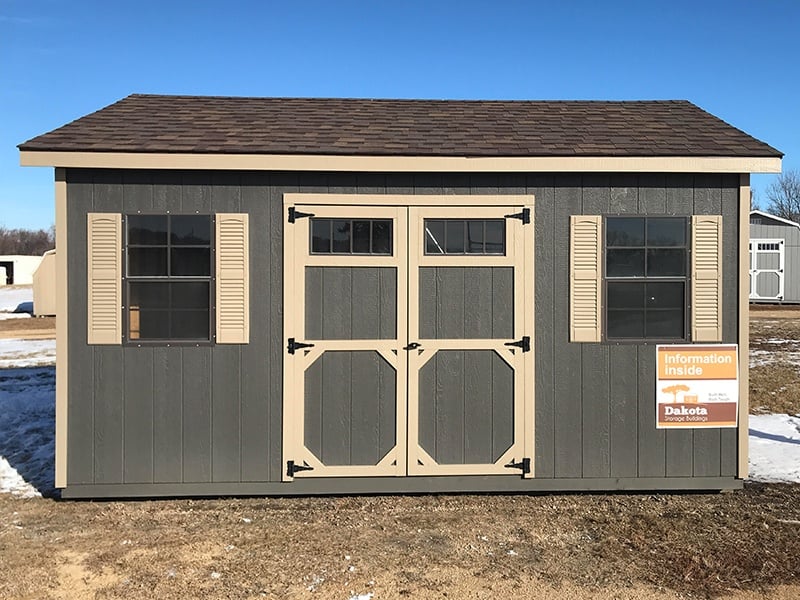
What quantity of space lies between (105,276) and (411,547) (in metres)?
2.96

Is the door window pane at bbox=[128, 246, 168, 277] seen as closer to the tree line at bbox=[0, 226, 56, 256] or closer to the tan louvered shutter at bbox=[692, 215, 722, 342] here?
the tan louvered shutter at bbox=[692, 215, 722, 342]

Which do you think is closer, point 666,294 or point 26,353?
point 666,294

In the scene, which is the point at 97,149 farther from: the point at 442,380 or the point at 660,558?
the point at 660,558

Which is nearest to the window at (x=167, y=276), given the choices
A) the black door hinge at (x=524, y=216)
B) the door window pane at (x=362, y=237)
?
the door window pane at (x=362, y=237)

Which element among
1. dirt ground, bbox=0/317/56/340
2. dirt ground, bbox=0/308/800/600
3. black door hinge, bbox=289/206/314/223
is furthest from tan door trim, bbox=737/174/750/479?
dirt ground, bbox=0/317/56/340

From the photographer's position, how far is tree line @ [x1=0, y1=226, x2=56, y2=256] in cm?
7406

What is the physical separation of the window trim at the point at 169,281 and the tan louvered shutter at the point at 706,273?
12.0ft

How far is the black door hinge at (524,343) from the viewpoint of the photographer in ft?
17.3

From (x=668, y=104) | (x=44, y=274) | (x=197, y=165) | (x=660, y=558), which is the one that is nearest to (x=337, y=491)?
(x=660, y=558)

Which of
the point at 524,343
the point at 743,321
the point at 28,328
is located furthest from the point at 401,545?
the point at 28,328

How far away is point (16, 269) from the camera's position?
42.0 m

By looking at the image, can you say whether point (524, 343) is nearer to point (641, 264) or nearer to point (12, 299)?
point (641, 264)

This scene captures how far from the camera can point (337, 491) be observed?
523cm

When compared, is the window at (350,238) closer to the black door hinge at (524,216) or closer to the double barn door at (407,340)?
the double barn door at (407,340)
